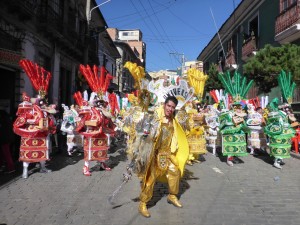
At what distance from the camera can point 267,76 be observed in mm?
11977

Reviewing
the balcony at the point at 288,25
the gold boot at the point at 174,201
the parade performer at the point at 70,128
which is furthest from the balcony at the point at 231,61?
the gold boot at the point at 174,201

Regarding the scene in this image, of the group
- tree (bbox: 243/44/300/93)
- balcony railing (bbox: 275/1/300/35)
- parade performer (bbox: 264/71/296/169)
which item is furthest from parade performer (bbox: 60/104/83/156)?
balcony railing (bbox: 275/1/300/35)

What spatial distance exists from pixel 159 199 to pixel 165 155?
98 cm

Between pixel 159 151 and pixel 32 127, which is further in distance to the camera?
pixel 32 127

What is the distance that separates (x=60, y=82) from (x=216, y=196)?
14686 mm

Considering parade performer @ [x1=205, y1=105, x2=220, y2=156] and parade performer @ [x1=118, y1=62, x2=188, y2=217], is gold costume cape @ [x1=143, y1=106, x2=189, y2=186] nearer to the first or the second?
parade performer @ [x1=118, y1=62, x2=188, y2=217]

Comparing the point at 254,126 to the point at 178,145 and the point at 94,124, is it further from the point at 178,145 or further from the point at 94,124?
the point at 178,145

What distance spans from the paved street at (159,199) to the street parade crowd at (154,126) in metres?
0.38

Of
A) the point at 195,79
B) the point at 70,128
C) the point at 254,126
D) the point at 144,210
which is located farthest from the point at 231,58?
the point at 144,210

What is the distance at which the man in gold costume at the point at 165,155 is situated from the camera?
4.90 meters

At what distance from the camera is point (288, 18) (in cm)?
1475

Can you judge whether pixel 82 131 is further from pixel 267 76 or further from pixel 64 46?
pixel 64 46

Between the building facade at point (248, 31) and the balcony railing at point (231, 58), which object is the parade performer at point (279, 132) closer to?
the building facade at point (248, 31)

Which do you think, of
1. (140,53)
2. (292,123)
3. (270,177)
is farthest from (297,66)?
(140,53)
